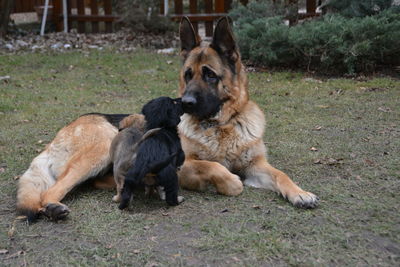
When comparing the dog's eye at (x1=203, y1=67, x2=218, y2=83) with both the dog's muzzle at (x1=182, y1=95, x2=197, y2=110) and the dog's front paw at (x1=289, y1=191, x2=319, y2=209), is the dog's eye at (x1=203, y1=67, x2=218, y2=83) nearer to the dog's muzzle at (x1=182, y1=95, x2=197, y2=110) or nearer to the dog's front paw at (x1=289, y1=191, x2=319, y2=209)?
the dog's muzzle at (x1=182, y1=95, x2=197, y2=110)

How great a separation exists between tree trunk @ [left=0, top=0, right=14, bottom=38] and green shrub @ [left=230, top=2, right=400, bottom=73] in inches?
313

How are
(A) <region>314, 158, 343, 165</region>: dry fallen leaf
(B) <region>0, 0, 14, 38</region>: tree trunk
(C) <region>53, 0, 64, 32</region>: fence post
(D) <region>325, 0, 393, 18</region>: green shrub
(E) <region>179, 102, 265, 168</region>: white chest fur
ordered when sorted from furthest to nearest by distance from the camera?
(C) <region>53, 0, 64, 32</region>: fence post, (B) <region>0, 0, 14, 38</region>: tree trunk, (D) <region>325, 0, 393, 18</region>: green shrub, (A) <region>314, 158, 343, 165</region>: dry fallen leaf, (E) <region>179, 102, 265, 168</region>: white chest fur

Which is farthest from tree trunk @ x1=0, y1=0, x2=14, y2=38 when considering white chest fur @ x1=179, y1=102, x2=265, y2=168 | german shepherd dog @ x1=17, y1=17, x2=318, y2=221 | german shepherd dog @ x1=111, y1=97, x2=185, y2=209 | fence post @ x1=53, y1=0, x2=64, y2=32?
german shepherd dog @ x1=111, y1=97, x2=185, y2=209

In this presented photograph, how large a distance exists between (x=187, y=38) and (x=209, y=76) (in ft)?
2.02

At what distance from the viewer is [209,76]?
4.37m

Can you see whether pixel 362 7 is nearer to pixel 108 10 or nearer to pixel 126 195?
pixel 126 195

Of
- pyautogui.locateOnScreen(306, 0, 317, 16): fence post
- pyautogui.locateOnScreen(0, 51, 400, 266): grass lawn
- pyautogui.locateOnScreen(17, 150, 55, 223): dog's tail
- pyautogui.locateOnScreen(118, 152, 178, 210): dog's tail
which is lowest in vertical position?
pyautogui.locateOnScreen(0, 51, 400, 266): grass lawn

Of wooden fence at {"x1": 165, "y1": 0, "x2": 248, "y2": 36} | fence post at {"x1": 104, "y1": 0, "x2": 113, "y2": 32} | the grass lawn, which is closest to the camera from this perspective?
the grass lawn

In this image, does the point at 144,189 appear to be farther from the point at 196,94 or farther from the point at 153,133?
the point at 196,94

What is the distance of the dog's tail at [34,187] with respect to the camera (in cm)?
357

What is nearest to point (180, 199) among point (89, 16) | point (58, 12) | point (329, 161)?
point (329, 161)

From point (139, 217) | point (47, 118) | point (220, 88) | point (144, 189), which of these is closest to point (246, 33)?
point (47, 118)

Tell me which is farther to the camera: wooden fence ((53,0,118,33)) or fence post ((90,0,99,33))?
fence post ((90,0,99,33))

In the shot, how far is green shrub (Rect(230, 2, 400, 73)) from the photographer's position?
881cm
